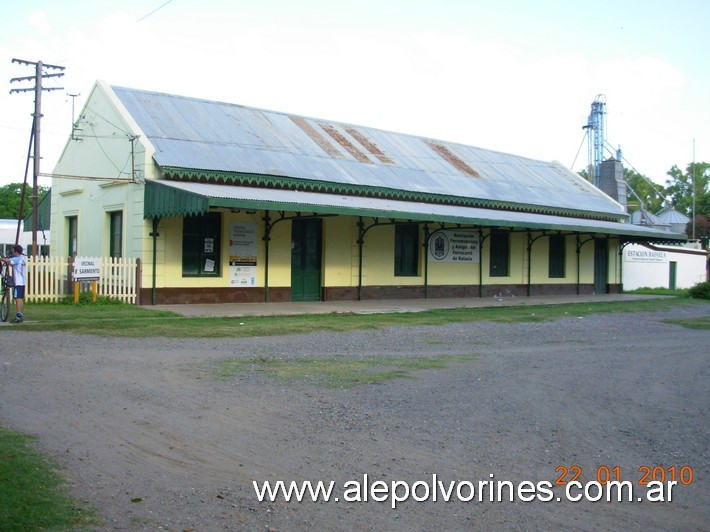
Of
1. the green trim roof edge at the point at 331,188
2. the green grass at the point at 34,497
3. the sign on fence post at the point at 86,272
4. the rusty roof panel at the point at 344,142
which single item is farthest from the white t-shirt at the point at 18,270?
the rusty roof panel at the point at 344,142

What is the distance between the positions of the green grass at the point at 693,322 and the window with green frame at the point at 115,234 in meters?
15.5

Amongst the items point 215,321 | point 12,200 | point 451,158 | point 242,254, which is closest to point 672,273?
point 451,158

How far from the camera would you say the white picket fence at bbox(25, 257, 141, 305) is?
1953 centimetres

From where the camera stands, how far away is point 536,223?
26.8m

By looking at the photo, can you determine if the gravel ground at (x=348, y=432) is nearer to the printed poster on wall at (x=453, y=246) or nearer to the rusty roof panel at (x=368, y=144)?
the printed poster on wall at (x=453, y=246)

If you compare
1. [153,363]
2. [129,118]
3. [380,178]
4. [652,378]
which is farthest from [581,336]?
[129,118]

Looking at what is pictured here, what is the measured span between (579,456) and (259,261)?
1653cm

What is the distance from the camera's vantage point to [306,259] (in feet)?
77.0

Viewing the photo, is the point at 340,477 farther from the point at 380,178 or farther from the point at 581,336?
the point at 380,178

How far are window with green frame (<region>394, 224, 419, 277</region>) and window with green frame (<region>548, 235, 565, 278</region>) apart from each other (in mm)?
8128

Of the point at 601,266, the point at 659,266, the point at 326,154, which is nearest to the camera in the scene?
the point at 326,154

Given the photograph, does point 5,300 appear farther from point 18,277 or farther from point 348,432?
point 348,432

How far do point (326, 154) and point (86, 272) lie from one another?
9415 mm

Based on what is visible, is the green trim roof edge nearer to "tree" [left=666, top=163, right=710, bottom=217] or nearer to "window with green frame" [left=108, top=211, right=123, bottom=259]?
"window with green frame" [left=108, top=211, right=123, bottom=259]
